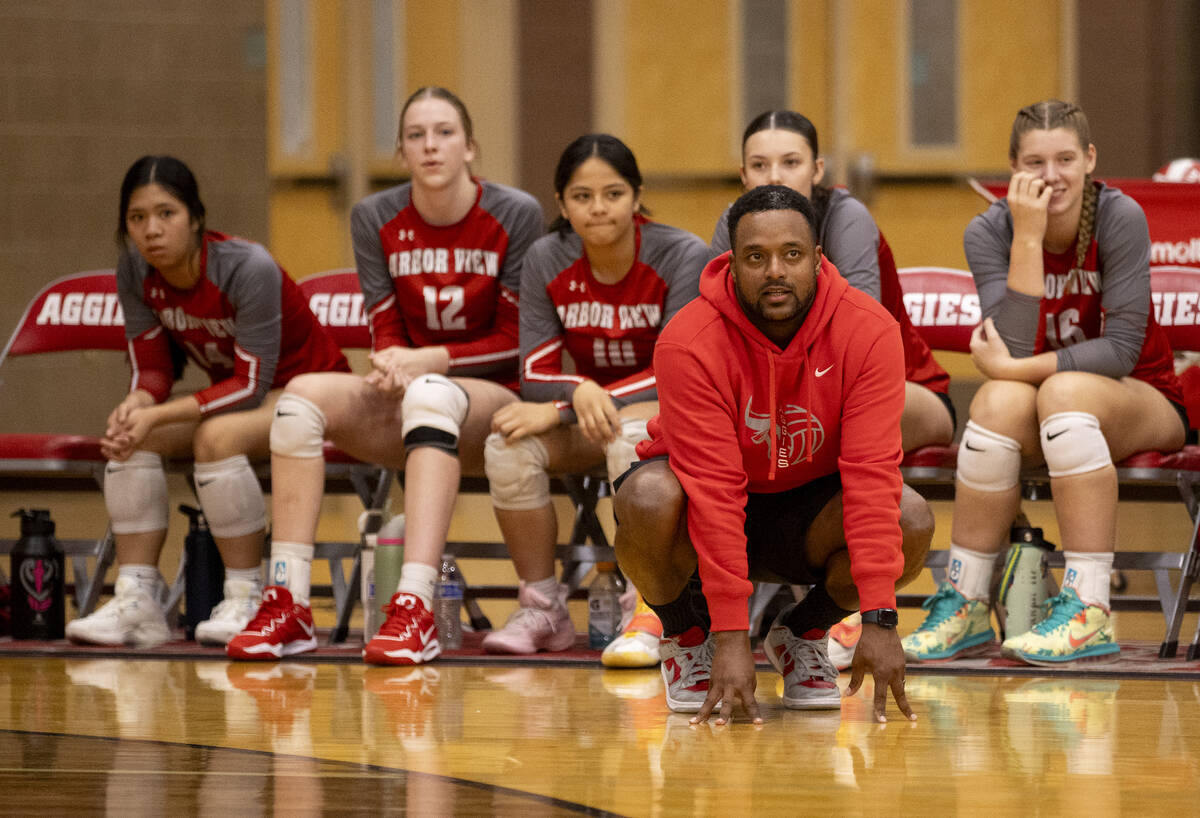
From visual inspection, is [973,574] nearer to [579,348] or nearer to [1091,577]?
[1091,577]

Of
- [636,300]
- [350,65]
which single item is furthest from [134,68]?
[636,300]

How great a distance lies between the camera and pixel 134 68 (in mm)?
6762

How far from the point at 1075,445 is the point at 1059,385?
0.13m

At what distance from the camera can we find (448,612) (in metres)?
3.36

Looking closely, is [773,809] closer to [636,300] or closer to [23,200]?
[636,300]

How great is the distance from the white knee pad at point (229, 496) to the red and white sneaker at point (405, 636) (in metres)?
0.48

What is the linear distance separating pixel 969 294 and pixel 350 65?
17.6ft

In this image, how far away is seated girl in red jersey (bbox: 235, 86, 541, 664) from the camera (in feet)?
10.4

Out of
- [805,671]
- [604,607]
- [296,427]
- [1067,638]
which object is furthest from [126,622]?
[1067,638]

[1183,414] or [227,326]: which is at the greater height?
[227,326]

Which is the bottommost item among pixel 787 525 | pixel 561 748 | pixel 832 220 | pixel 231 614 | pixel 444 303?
pixel 561 748

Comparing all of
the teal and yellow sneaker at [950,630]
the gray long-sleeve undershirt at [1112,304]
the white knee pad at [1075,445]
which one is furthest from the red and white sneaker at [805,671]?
the gray long-sleeve undershirt at [1112,304]

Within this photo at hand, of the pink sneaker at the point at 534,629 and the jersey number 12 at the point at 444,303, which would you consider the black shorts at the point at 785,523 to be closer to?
the pink sneaker at the point at 534,629

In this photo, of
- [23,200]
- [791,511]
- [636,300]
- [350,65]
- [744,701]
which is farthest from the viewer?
[350,65]
